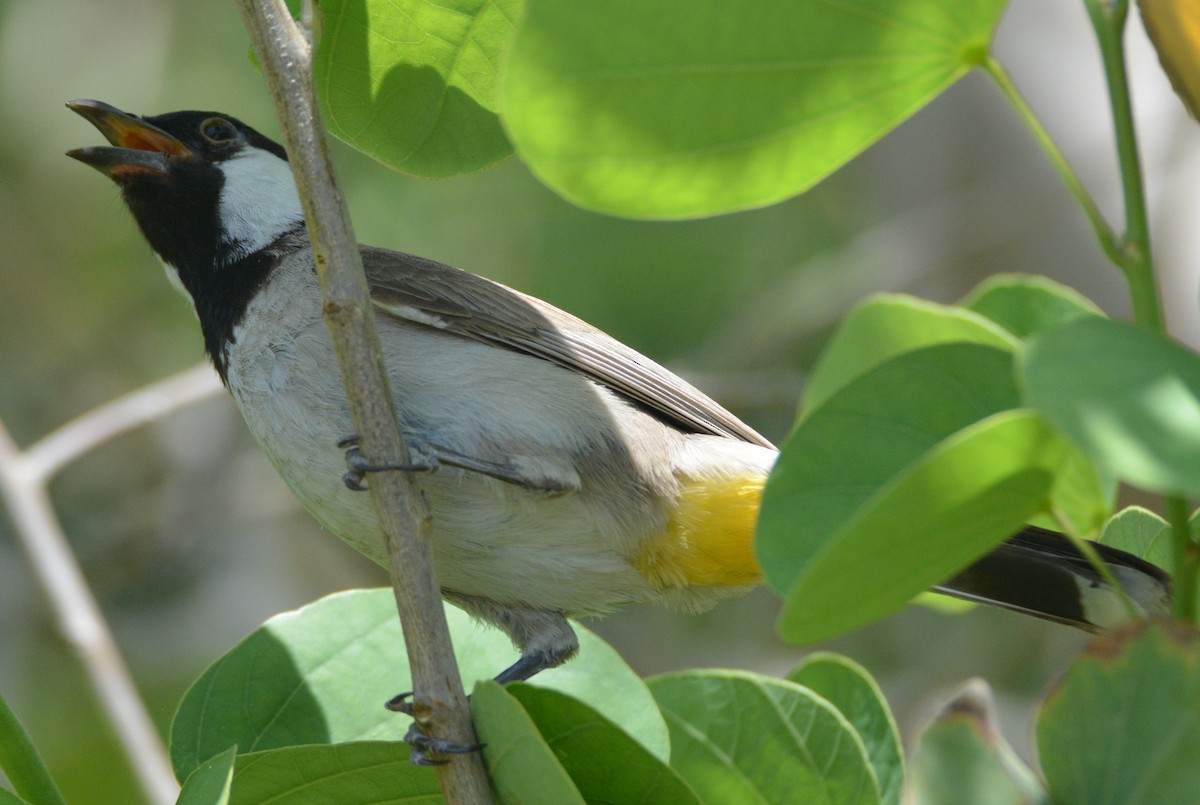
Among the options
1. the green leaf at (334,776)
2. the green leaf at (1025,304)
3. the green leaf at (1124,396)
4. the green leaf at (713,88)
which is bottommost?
the green leaf at (334,776)

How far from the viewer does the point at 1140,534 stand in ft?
5.82

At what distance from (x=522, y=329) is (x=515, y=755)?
1.39 metres

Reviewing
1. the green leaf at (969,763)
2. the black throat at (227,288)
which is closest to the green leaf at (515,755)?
the green leaf at (969,763)

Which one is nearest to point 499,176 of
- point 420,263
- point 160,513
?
point 160,513

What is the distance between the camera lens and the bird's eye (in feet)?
10.3

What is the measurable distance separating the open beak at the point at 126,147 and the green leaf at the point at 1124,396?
2.36 m

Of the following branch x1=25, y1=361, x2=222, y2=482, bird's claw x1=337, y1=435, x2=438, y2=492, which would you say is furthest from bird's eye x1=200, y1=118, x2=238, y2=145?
bird's claw x1=337, y1=435, x2=438, y2=492

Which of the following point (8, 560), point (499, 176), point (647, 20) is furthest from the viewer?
point (499, 176)

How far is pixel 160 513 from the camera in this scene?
5.84m

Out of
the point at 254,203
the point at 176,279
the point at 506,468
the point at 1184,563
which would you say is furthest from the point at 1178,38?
the point at 176,279

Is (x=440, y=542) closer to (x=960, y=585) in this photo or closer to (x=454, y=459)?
(x=454, y=459)

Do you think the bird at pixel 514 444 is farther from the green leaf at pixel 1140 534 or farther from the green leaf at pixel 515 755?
the green leaf at pixel 515 755

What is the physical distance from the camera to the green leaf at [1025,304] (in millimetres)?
1886

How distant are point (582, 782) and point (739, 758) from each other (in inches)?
10.5
